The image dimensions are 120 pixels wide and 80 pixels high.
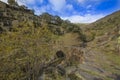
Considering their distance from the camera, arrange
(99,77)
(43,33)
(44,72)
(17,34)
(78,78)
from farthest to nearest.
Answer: (99,77), (78,78), (44,72), (43,33), (17,34)

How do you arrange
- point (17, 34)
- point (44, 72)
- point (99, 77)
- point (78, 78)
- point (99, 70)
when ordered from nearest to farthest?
point (17, 34) → point (44, 72) → point (78, 78) → point (99, 77) → point (99, 70)

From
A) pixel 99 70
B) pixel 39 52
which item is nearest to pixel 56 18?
pixel 99 70

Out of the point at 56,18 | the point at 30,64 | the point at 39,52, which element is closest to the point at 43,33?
the point at 39,52

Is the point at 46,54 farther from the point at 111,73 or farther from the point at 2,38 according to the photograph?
the point at 111,73

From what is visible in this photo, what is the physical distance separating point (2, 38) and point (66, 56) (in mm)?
10852

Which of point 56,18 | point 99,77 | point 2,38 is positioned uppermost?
point 56,18

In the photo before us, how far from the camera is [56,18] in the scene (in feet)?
351

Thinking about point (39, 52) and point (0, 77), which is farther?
point (39, 52)

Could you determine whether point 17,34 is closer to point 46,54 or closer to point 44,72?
point 46,54

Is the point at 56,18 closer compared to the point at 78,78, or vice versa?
the point at 78,78

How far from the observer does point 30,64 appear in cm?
2125

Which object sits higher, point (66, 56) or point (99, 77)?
→ point (66, 56)

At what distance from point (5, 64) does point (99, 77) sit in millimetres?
13317

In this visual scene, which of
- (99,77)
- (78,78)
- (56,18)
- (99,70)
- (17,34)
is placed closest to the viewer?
(17,34)
